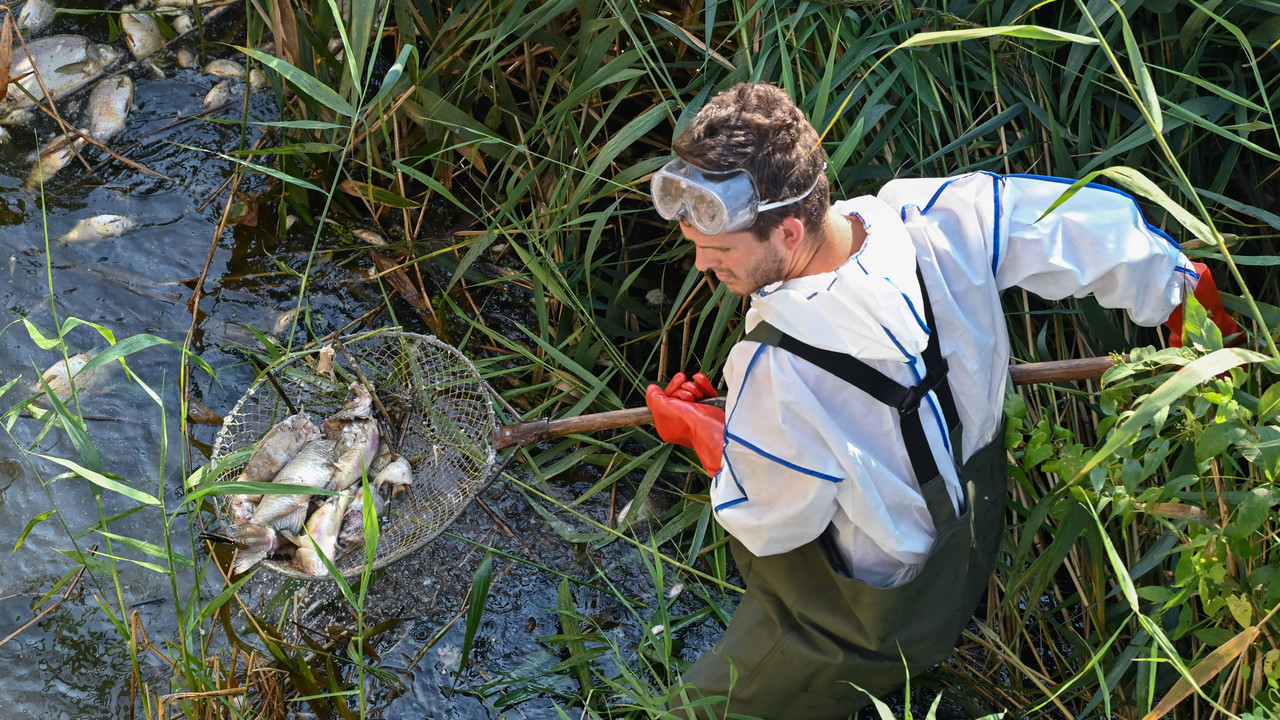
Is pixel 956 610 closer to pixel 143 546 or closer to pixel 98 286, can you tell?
pixel 143 546

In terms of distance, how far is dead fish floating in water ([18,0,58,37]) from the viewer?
3.45 meters

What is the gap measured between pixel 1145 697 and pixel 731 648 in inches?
31.0

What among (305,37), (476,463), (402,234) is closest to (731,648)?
(476,463)

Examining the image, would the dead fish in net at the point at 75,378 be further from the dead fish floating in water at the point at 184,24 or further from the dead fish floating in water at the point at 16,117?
the dead fish floating in water at the point at 184,24

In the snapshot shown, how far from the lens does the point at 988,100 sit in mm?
2303

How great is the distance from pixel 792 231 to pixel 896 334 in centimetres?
23

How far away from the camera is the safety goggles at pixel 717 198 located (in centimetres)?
151

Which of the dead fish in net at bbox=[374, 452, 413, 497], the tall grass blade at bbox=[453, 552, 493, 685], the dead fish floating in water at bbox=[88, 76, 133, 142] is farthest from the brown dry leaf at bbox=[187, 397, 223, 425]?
the dead fish floating in water at bbox=[88, 76, 133, 142]

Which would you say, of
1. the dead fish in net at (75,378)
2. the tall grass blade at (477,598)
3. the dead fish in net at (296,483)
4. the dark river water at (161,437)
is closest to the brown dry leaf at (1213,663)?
A: the dark river water at (161,437)

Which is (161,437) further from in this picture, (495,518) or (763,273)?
(763,273)

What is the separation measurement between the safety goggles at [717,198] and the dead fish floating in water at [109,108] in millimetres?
2509

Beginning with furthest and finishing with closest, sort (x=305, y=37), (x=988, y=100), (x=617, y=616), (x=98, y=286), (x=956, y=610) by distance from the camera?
1. (x=98, y=286)
2. (x=305, y=37)
3. (x=617, y=616)
4. (x=988, y=100)
5. (x=956, y=610)

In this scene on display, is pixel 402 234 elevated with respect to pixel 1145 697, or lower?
elevated

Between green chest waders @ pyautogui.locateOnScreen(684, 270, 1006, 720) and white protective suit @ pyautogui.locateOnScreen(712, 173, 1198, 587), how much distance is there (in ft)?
0.10
